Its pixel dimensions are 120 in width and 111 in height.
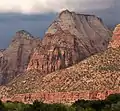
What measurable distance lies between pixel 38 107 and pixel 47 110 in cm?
299

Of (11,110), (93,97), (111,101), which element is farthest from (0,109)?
(93,97)

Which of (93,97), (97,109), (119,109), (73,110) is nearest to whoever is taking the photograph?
(119,109)

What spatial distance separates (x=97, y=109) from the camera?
126750mm

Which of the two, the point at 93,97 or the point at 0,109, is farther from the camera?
the point at 93,97

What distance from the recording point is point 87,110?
113938 millimetres

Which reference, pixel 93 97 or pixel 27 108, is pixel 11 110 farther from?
pixel 93 97

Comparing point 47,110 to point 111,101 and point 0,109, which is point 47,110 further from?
point 111,101

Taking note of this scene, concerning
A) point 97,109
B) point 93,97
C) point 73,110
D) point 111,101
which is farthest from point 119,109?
point 93,97

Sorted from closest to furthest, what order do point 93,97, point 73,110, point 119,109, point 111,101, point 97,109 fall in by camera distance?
point 119,109, point 73,110, point 97,109, point 111,101, point 93,97

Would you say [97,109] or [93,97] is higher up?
[93,97]

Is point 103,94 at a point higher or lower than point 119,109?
higher

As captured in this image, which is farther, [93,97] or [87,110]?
[93,97]

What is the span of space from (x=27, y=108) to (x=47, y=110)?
152 inches

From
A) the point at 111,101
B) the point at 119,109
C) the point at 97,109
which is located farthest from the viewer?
the point at 111,101
